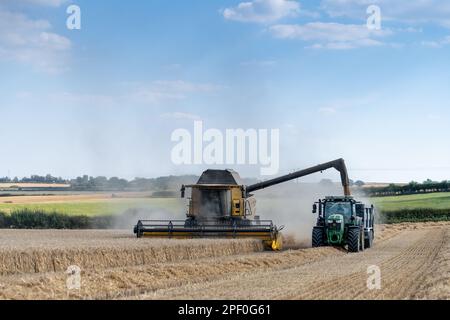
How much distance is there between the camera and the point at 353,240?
104ft

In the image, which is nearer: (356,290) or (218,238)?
(356,290)

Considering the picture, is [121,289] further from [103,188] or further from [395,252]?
[103,188]

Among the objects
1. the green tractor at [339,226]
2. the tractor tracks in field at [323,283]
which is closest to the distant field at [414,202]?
the green tractor at [339,226]

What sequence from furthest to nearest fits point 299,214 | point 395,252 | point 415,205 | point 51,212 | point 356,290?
point 415,205
point 51,212
point 299,214
point 395,252
point 356,290

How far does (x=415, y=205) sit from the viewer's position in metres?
77.2

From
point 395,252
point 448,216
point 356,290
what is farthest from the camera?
point 448,216

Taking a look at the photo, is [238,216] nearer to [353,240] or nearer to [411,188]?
[353,240]

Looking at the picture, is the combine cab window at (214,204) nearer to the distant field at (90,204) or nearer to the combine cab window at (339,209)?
the combine cab window at (339,209)

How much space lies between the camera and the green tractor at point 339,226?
32.0 m

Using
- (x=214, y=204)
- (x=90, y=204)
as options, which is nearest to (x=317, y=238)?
(x=214, y=204)

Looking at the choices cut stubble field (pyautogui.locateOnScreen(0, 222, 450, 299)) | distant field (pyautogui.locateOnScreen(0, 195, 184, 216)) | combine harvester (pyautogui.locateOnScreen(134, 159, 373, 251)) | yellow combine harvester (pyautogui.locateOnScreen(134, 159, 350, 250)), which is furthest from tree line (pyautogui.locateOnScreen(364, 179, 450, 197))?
cut stubble field (pyautogui.locateOnScreen(0, 222, 450, 299))
